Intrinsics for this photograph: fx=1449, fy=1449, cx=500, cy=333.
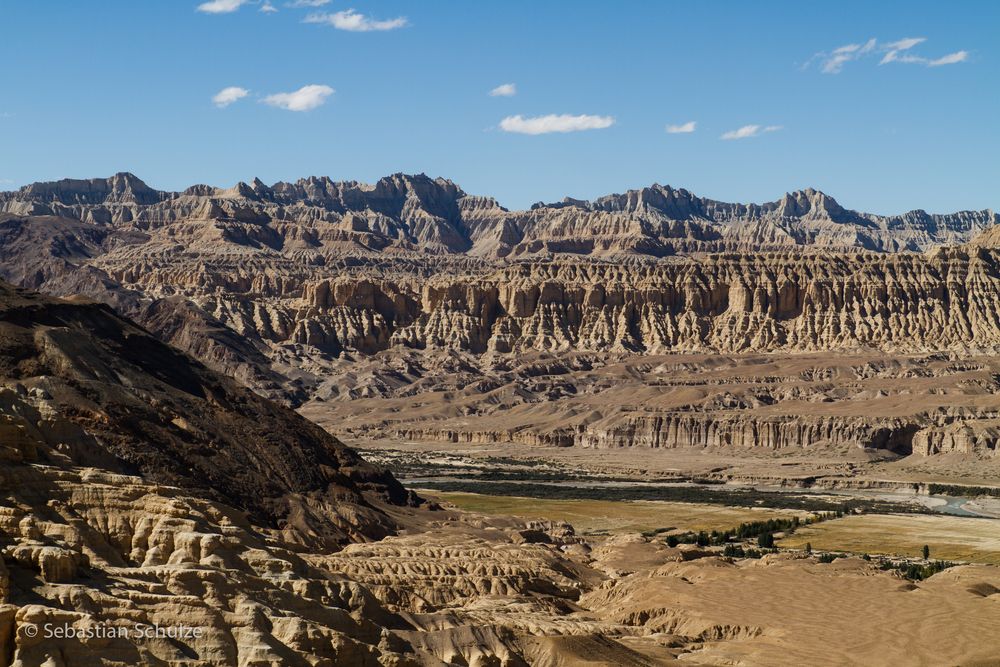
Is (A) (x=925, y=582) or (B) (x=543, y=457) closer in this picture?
(A) (x=925, y=582)

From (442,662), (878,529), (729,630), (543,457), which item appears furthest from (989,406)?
(442,662)

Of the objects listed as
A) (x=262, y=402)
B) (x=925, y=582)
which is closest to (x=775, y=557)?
(x=925, y=582)

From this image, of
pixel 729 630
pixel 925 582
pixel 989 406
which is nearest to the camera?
pixel 729 630

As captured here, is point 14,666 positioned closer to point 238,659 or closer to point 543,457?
point 238,659

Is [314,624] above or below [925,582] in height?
above

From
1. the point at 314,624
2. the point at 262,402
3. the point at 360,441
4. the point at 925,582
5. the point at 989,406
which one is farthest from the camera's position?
the point at 360,441

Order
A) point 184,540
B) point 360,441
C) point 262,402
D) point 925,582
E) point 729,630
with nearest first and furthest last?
point 184,540, point 729,630, point 925,582, point 262,402, point 360,441

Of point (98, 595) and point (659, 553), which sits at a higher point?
point (98, 595)

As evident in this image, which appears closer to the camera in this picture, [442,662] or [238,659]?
[238,659]

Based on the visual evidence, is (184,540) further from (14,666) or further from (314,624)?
(14,666)
